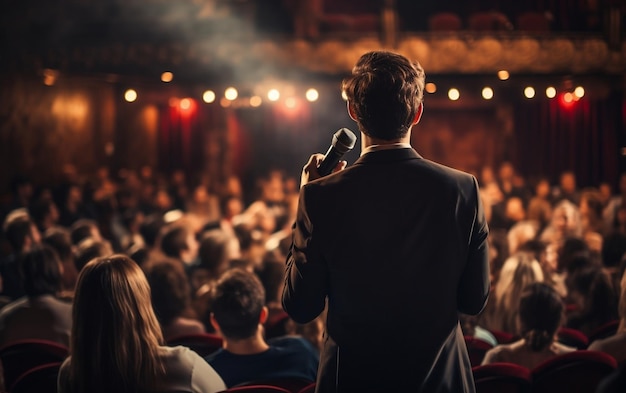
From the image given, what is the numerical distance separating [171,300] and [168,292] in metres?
0.06

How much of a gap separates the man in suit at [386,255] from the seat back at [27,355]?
2.21 metres

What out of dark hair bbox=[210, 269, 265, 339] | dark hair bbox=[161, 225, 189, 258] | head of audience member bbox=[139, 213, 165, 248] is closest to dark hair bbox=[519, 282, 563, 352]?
dark hair bbox=[210, 269, 265, 339]

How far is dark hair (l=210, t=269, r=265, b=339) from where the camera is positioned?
3609mm

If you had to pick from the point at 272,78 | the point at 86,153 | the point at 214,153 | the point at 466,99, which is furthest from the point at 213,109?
the point at 272,78

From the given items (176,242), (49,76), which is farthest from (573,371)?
(49,76)

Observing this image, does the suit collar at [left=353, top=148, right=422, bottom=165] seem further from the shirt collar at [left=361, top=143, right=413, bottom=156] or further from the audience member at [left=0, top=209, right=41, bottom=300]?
the audience member at [left=0, top=209, right=41, bottom=300]

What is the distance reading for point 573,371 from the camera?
3.41 m

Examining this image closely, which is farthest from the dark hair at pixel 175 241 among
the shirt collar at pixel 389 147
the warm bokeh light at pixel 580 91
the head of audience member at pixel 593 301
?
the warm bokeh light at pixel 580 91

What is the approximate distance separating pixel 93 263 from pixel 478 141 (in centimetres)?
1817

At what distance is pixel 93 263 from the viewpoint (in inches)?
110

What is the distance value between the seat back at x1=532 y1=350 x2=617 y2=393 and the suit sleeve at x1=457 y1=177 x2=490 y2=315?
144cm

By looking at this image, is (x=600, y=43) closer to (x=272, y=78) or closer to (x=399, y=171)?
(x=272, y=78)

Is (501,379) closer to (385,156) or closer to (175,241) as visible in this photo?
(385,156)

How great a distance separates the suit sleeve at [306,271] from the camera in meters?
2.07
